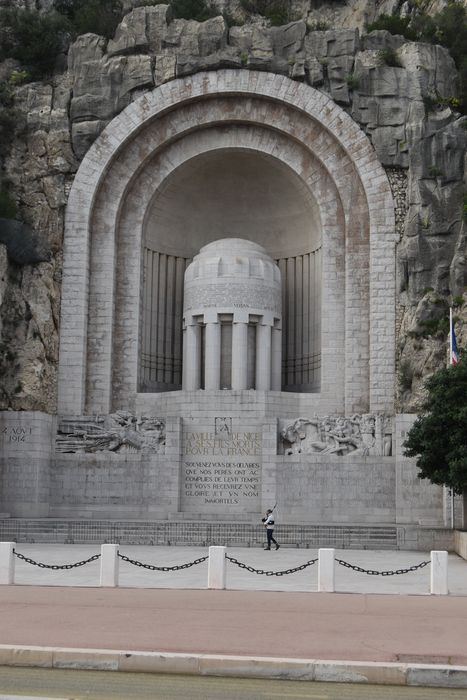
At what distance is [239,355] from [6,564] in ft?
57.6

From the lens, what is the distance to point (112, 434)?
3225 centimetres

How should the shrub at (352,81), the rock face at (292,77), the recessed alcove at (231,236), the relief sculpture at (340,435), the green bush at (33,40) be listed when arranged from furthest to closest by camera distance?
the green bush at (33,40), the recessed alcove at (231,236), the shrub at (352,81), the rock face at (292,77), the relief sculpture at (340,435)

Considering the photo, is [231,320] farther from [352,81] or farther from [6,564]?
[6,564]

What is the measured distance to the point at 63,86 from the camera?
35.4m

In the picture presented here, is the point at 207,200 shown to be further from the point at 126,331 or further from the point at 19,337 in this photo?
the point at 19,337

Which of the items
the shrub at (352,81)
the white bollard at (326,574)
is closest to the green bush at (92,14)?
the shrub at (352,81)

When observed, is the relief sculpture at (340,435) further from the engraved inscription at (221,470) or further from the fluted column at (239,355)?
the fluted column at (239,355)

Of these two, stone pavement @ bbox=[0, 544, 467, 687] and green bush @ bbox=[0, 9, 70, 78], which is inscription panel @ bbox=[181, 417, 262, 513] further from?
green bush @ bbox=[0, 9, 70, 78]

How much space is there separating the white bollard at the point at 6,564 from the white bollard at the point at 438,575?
6.87m

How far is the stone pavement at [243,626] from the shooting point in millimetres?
9727

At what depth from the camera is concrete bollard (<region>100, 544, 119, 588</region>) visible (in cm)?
1652

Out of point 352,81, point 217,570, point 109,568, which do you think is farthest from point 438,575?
point 352,81

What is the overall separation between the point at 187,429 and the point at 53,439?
14.3 ft

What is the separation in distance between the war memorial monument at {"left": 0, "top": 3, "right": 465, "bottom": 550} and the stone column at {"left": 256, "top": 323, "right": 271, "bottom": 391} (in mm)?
72
